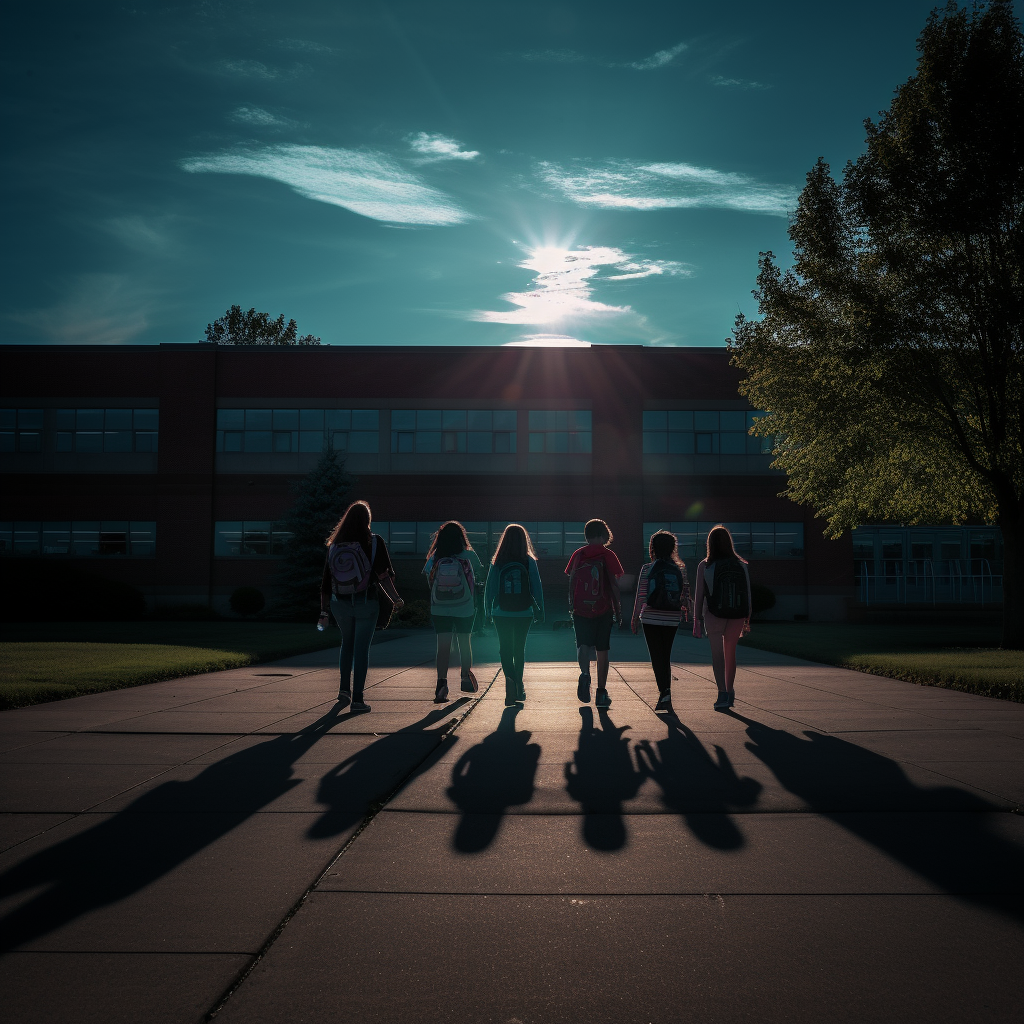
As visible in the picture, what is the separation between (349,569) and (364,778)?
3583mm

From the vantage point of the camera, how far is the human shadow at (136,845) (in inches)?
139

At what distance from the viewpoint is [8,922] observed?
3.38 metres

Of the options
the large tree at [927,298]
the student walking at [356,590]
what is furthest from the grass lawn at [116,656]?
the large tree at [927,298]

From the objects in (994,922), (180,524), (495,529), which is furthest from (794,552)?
(994,922)

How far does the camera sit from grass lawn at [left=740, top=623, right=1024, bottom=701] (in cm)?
1131

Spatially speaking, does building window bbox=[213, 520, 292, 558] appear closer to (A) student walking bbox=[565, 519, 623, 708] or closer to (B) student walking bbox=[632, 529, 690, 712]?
(A) student walking bbox=[565, 519, 623, 708]

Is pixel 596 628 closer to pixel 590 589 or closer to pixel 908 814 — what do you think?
pixel 590 589

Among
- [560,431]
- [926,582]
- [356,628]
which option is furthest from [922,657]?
[926,582]

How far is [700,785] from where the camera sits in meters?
5.85

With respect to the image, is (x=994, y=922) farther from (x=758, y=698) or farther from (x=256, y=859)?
(x=758, y=698)

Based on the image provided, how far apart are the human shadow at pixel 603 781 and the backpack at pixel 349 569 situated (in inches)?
103

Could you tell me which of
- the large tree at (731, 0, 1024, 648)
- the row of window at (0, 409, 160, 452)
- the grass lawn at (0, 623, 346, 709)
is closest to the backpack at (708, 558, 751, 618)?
the grass lawn at (0, 623, 346, 709)

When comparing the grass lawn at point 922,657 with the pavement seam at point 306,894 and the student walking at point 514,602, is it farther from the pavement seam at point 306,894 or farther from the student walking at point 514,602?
the pavement seam at point 306,894

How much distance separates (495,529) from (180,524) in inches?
536
